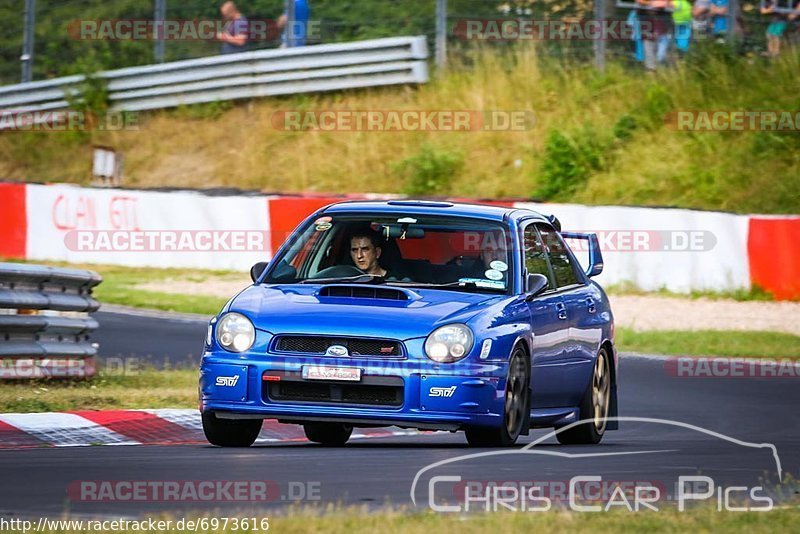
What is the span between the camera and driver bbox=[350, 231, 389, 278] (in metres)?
9.87

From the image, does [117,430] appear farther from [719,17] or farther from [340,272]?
[719,17]

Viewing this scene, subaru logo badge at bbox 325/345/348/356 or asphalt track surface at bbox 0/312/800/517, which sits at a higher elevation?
subaru logo badge at bbox 325/345/348/356

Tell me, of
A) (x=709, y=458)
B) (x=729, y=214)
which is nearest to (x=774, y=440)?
(x=709, y=458)

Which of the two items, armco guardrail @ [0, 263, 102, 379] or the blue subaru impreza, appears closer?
the blue subaru impreza

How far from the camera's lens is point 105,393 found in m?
11.9

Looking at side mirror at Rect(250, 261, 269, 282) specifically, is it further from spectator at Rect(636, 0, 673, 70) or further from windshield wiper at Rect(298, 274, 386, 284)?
spectator at Rect(636, 0, 673, 70)

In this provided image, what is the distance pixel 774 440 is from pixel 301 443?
297 centimetres

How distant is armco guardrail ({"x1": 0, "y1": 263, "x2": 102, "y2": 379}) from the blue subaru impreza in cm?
261

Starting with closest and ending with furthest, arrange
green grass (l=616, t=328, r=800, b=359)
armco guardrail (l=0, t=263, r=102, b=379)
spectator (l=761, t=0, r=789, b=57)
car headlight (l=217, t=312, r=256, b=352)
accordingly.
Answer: car headlight (l=217, t=312, r=256, b=352)
armco guardrail (l=0, t=263, r=102, b=379)
green grass (l=616, t=328, r=800, b=359)
spectator (l=761, t=0, r=789, b=57)

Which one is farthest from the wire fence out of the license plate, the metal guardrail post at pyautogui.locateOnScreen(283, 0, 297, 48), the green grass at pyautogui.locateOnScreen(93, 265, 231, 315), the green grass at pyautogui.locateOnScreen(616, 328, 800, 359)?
the license plate

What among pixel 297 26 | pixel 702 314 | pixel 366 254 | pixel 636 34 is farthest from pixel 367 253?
pixel 297 26

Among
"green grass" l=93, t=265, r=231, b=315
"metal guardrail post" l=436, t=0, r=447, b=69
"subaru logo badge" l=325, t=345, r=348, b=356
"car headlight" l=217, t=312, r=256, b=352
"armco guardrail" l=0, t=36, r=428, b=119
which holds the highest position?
"metal guardrail post" l=436, t=0, r=447, b=69

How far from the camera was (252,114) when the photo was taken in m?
30.6

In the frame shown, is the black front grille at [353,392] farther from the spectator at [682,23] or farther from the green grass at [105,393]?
the spectator at [682,23]
